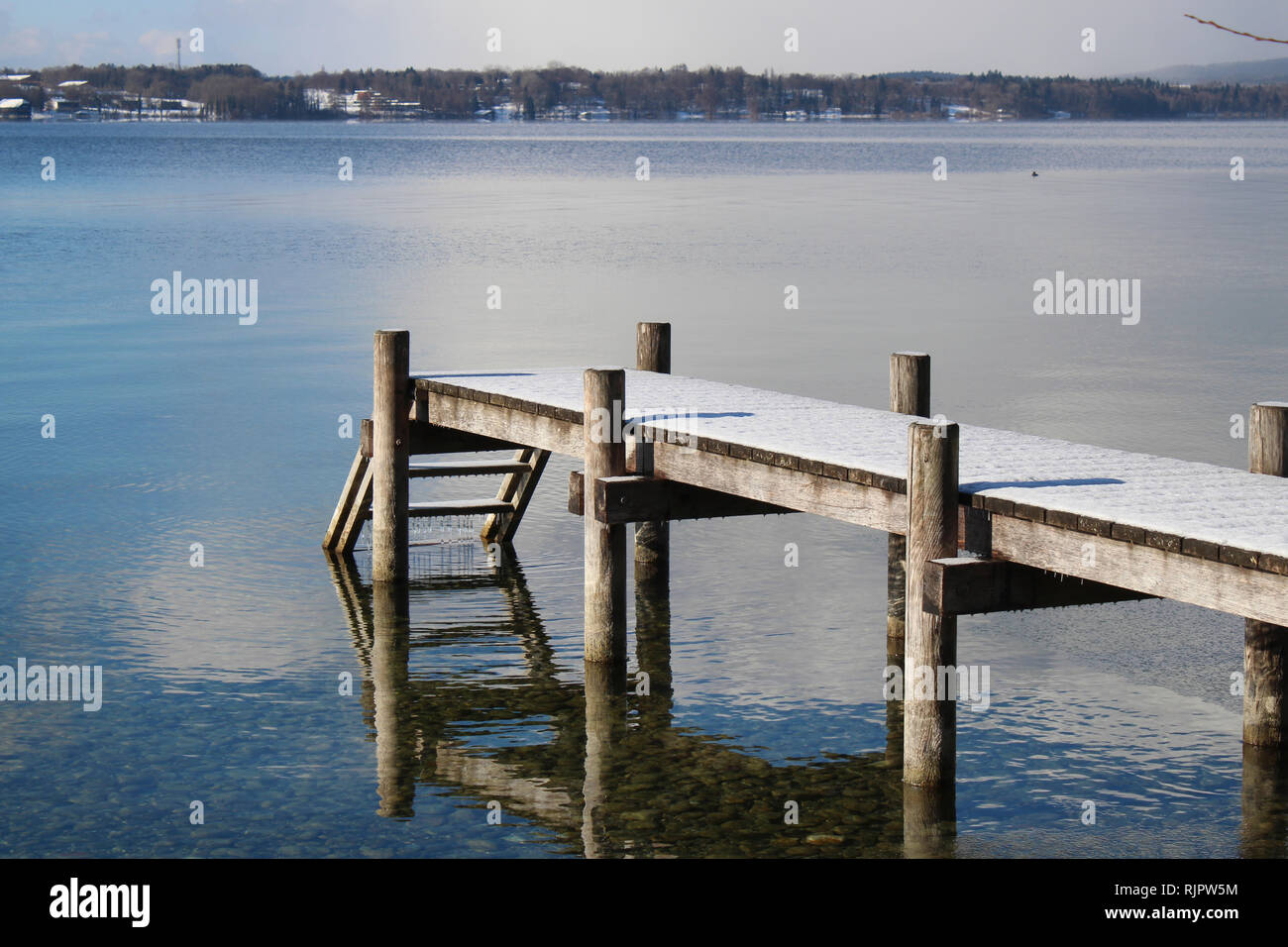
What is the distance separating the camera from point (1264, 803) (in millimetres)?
10836

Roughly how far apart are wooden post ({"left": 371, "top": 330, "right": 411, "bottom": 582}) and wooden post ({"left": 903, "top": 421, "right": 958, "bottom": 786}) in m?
6.14

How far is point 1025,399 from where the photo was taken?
24.7 meters

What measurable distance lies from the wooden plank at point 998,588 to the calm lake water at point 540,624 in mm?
1276

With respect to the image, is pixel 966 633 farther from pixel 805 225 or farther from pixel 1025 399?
pixel 805 225

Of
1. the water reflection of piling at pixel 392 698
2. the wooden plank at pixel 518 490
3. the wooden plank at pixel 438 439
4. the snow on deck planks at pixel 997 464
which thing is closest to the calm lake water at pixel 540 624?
the water reflection of piling at pixel 392 698

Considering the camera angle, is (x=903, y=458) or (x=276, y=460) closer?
(x=903, y=458)

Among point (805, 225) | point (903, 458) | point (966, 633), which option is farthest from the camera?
point (805, 225)

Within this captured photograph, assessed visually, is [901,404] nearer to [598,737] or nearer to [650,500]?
[650,500]

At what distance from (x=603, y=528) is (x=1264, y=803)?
4750mm

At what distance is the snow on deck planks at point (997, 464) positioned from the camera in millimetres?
9531

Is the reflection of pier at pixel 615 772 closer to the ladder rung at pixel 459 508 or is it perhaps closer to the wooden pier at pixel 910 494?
the wooden pier at pixel 910 494

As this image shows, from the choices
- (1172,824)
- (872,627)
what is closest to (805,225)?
(872,627)

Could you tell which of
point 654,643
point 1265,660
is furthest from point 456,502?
point 1265,660
